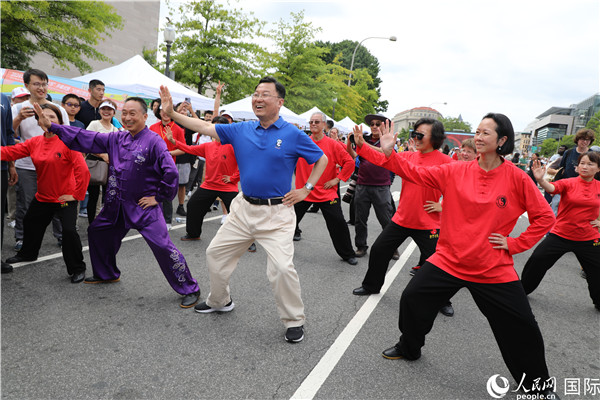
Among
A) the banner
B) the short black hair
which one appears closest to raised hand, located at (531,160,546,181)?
the short black hair

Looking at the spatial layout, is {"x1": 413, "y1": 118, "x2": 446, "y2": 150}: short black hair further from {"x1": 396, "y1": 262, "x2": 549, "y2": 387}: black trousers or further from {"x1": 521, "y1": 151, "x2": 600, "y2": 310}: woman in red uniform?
{"x1": 396, "y1": 262, "x2": 549, "y2": 387}: black trousers

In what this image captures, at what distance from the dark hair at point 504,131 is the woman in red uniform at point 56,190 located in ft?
13.5

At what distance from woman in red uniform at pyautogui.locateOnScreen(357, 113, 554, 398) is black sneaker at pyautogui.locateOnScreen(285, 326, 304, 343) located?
3.35ft

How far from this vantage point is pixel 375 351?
10.6 ft

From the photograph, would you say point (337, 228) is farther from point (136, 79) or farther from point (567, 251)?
point (136, 79)

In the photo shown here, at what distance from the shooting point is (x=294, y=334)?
3281 millimetres

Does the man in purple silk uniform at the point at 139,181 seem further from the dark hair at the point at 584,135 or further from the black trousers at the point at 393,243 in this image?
the dark hair at the point at 584,135

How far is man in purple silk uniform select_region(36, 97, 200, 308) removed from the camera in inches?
149

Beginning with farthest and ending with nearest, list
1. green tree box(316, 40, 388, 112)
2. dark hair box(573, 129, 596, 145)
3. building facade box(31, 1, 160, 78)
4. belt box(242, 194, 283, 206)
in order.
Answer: green tree box(316, 40, 388, 112), building facade box(31, 1, 160, 78), dark hair box(573, 129, 596, 145), belt box(242, 194, 283, 206)

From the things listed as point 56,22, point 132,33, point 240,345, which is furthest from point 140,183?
point 132,33

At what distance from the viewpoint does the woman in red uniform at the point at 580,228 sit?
4.48m

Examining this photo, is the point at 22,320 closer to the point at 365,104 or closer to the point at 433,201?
the point at 433,201

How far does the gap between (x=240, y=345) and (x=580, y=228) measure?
399cm

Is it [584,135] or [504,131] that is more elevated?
[584,135]
